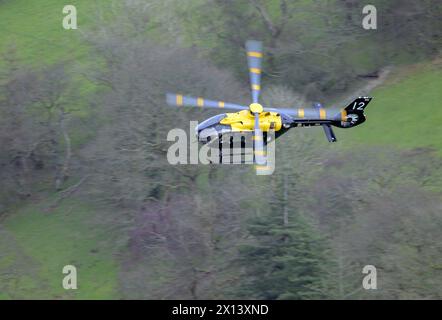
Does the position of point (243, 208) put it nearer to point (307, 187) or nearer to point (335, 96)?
point (307, 187)

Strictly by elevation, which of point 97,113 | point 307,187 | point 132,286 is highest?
point 97,113

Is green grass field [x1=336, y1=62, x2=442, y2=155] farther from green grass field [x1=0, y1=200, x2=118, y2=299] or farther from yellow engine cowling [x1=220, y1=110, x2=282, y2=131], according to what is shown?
yellow engine cowling [x1=220, y1=110, x2=282, y2=131]

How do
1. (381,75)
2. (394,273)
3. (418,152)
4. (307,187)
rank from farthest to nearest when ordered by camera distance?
(381,75) < (418,152) < (307,187) < (394,273)

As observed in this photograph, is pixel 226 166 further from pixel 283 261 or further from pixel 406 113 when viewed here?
pixel 406 113

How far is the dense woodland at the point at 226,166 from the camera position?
63.9 m

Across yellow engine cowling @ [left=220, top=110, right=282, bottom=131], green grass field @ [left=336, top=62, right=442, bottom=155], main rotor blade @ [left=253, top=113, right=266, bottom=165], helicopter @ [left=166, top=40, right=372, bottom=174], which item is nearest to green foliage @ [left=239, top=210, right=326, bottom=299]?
helicopter @ [left=166, top=40, right=372, bottom=174]

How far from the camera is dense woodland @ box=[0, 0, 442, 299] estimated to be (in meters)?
63.9

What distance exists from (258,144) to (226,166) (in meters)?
18.8

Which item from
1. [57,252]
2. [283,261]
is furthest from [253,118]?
[57,252]

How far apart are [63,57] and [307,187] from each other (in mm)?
23990

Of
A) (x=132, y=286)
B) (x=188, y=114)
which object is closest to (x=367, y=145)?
(x=188, y=114)

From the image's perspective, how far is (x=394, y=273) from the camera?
63.8m

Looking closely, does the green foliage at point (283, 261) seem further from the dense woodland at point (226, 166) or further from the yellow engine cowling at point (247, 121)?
the yellow engine cowling at point (247, 121)

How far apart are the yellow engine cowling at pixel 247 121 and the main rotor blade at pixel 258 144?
2.64 feet
